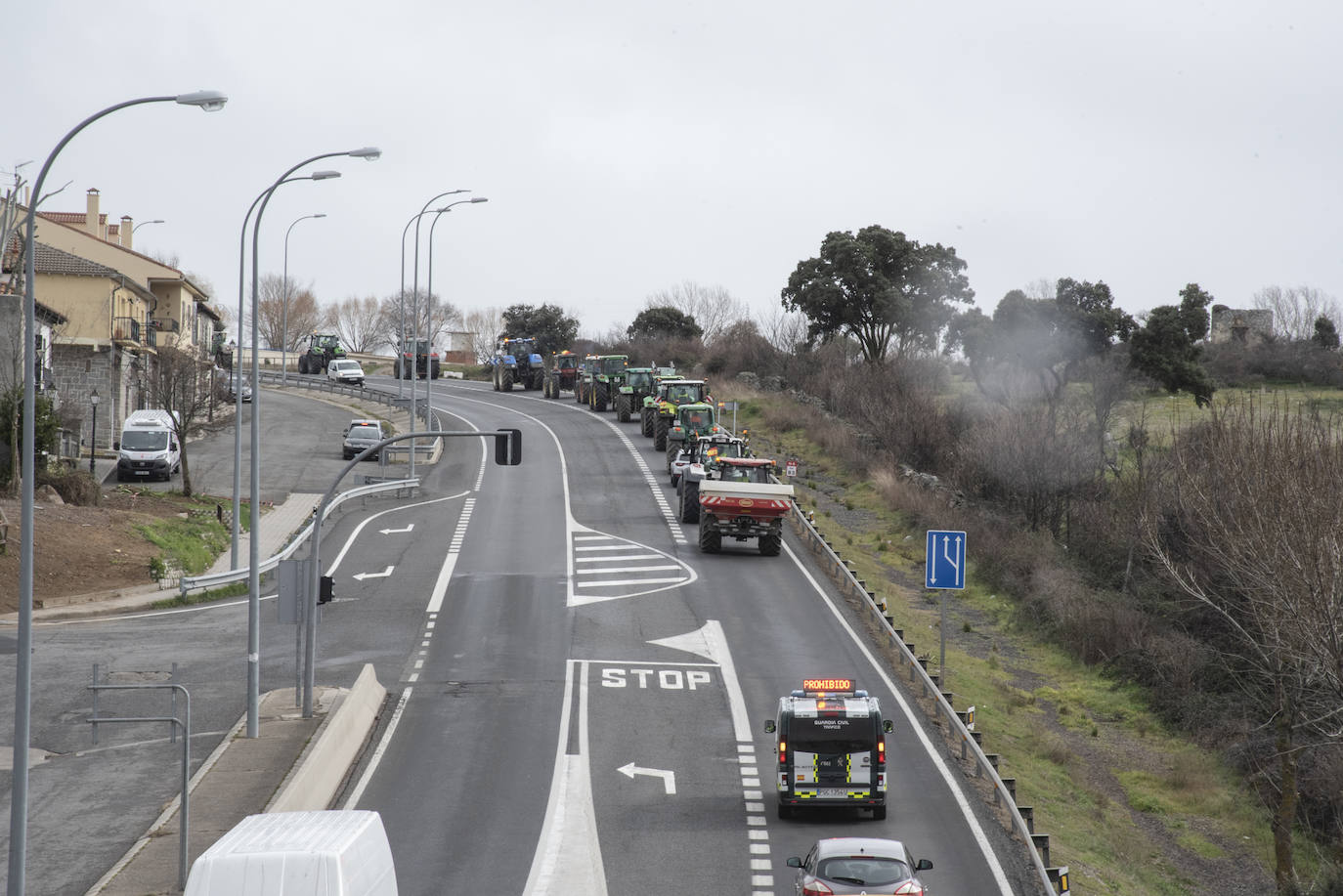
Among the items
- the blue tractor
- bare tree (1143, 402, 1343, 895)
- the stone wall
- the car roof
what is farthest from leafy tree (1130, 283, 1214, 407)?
the car roof

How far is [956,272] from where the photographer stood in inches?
3415

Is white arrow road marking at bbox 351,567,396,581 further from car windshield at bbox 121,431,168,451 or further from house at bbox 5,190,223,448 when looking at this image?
house at bbox 5,190,223,448

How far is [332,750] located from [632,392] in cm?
4897

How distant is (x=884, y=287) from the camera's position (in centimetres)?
8525

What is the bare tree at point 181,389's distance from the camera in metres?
49.7

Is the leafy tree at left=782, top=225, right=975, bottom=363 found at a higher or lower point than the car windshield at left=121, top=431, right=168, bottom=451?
higher

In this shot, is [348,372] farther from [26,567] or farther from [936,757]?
[26,567]

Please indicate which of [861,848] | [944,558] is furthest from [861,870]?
[944,558]

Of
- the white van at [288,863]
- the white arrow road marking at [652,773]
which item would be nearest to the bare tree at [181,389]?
the white arrow road marking at [652,773]

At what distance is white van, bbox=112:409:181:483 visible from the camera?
165 ft

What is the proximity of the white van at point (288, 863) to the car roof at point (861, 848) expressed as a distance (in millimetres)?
5753

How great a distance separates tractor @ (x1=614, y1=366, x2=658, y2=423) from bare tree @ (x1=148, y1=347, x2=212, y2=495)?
20080mm

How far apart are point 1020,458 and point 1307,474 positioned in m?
24.5

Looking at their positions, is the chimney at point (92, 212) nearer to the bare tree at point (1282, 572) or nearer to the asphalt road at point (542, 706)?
the asphalt road at point (542, 706)
